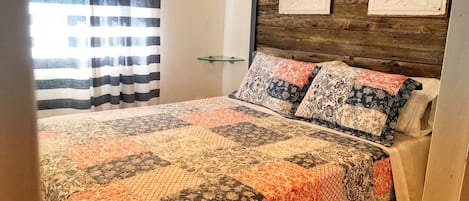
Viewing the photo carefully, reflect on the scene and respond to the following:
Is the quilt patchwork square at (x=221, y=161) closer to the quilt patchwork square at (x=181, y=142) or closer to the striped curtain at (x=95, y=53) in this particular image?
the quilt patchwork square at (x=181, y=142)

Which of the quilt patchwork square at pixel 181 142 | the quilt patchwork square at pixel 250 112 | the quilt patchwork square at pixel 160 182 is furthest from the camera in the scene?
the quilt patchwork square at pixel 250 112

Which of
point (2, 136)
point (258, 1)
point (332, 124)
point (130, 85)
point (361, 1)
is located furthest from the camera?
point (258, 1)

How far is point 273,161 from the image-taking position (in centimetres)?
164

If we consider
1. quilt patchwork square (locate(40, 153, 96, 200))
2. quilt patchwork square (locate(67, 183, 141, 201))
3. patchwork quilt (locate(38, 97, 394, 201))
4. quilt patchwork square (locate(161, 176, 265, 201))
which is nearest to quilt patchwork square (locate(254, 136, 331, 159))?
patchwork quilt (locate(38, 97, 394, 201))

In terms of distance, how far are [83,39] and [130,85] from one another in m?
0.50

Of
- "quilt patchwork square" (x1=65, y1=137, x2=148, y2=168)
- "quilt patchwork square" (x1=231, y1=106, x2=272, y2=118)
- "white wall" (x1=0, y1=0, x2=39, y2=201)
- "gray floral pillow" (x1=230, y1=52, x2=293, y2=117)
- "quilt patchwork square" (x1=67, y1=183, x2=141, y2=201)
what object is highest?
"white wall" (x1=0, y1=0, x2=39, y2=201)

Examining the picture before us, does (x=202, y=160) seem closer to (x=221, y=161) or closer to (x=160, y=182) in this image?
(x=221, y=161)

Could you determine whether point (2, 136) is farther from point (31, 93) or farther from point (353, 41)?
point (353, 41)

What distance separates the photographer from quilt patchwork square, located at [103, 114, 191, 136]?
2035 millimetres

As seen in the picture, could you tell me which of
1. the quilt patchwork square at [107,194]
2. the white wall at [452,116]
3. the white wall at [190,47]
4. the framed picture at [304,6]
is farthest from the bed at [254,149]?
the white wall at [190,47]

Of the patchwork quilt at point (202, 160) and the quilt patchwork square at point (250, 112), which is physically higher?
the quilt patchwork square at point (250, 112)

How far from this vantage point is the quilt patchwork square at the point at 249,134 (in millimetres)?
1926

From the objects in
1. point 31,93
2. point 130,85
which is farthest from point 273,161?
point 130,85

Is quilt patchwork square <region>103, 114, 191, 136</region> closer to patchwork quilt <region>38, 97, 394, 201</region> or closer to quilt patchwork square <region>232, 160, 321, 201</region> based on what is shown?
patchwork quilt <region>38, 97, 394, 201</region>
